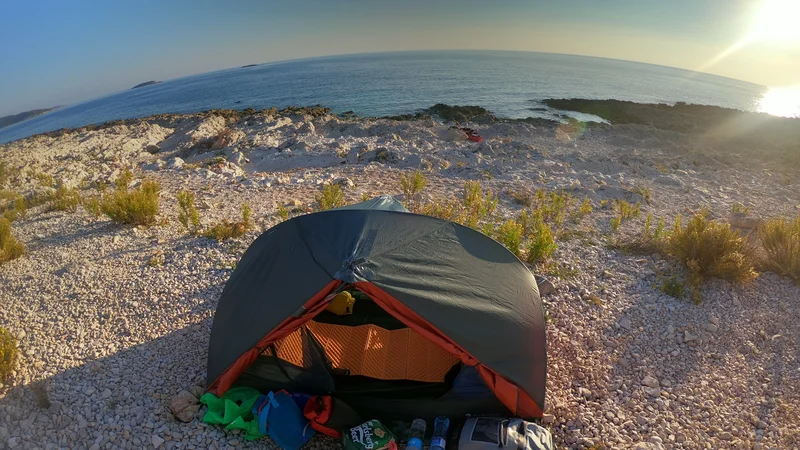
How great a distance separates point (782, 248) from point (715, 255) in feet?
5.07

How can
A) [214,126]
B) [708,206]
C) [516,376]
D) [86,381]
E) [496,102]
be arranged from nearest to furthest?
[516,376]
[86,381]
[708,206]
[214,126]
[496,102]

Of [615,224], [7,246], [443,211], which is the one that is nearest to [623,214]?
[615,224]

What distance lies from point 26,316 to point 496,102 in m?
43.4

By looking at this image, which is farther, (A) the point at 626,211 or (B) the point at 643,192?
(B) the point at 643,192

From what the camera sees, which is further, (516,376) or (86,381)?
(86,381)

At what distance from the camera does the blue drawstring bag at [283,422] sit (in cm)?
390

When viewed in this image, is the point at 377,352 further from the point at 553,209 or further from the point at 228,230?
the point at 553,209

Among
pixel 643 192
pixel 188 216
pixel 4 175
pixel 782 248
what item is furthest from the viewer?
pixel 4 175

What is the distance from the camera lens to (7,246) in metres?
7.21

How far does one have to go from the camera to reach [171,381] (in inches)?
184

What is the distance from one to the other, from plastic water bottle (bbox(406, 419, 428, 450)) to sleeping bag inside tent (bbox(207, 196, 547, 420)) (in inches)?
6.8

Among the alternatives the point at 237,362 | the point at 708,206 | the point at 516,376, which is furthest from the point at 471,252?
the point at 708,206

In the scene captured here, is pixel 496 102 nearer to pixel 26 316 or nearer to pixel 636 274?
pixel 636 274

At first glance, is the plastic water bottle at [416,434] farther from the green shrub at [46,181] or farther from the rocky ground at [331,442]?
the green shrub at [46,181]
